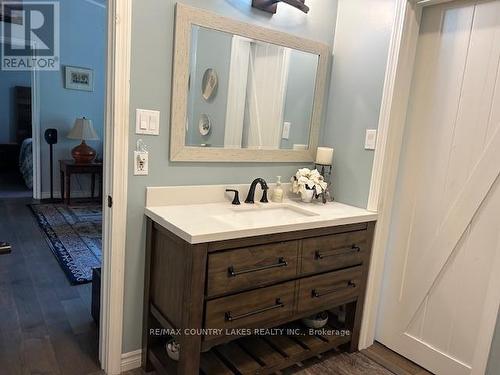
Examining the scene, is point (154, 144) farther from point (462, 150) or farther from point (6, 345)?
point (462, 150)

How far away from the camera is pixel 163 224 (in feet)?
5.60

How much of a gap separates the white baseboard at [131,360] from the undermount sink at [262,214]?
862mm

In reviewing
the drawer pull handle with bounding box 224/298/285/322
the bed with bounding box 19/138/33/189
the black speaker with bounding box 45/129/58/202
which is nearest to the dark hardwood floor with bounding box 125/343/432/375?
the drawer pull handle with bounding box 224/298/285/322

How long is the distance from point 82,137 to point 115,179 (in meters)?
3.65

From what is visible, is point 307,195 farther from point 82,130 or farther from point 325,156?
point 82,130

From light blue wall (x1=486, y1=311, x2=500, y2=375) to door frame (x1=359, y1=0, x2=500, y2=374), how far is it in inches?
2.5

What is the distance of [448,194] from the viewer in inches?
78.7

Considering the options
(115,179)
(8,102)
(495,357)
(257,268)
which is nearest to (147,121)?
(115,179)

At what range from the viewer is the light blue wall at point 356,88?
7.00 ft

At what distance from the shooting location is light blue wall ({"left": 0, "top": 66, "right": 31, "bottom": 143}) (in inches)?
295

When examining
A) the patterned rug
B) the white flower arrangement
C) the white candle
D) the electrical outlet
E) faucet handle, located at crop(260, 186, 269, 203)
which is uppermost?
the white candle

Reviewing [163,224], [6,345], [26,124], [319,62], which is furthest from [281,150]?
[26,124]

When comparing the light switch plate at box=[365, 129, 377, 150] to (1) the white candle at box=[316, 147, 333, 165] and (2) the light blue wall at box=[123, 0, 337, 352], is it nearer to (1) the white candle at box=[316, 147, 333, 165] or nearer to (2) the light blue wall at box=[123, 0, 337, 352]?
(1) the white candle at box=[316, 147, 333, 165]

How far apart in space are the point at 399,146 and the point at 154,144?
1.36 metres
